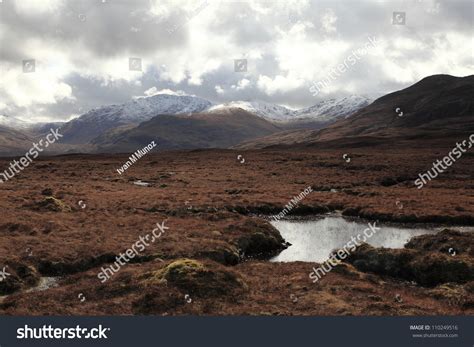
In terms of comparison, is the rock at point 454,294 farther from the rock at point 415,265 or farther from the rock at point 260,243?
the rock at point 260,243

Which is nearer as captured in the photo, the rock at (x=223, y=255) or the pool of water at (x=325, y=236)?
the rock at (x=223, y=255)

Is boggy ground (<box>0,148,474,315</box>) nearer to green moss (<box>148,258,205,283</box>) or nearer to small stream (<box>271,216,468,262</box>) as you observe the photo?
green moss (<box>148,258,205,283</box>)

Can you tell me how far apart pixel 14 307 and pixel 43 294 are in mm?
1950

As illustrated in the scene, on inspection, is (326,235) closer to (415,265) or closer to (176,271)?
(415,265)

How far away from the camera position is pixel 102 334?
16125mm

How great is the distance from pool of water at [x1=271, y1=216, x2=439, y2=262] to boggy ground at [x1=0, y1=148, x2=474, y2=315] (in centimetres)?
203

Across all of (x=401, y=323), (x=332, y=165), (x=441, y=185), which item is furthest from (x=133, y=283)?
(x=332, y=165)

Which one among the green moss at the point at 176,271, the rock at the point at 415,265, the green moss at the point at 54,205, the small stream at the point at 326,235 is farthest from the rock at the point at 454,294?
the green moss at the point at 54,205

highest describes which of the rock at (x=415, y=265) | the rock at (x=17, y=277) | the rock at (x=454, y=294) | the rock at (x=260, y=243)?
the rock at (x=260, y=243)

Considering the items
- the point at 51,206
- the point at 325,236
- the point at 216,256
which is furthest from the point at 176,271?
the point at 51,206

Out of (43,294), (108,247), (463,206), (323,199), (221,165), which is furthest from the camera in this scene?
(221,165)

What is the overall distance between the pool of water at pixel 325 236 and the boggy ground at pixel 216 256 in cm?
203

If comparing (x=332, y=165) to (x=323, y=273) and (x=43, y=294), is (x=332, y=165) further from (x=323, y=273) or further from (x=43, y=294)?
(x=43, y=294)

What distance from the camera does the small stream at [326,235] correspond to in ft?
113
